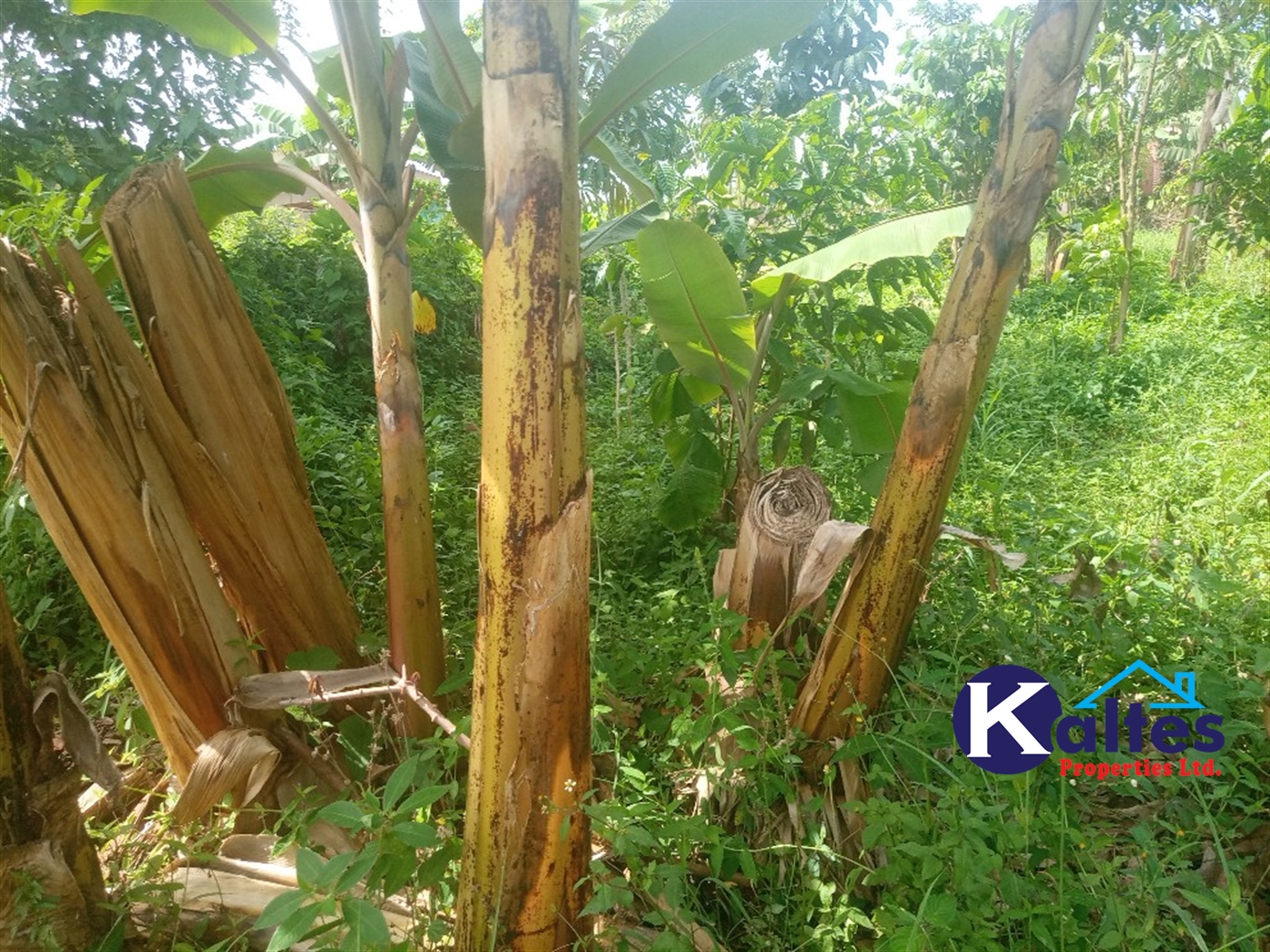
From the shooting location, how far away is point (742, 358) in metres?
2.28

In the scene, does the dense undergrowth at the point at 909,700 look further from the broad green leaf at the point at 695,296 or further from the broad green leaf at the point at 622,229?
the broad green leaf at the point at 622,229

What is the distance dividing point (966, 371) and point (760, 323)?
1196 millimetres

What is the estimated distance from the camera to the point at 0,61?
14.3 feet

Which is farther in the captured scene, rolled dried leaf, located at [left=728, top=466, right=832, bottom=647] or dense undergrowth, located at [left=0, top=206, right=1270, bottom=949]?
rolled dried leaf, located at [left=728, top=466, right=832, bottom=647]

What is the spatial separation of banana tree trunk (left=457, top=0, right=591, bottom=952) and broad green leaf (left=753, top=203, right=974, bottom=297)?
101cm

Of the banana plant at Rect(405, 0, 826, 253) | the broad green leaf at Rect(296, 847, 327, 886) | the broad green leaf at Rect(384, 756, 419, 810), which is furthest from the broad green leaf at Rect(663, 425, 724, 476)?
the broad green leaf at Rect(296, 847, 327, 886)

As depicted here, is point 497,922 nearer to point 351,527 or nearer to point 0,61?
point 351,527

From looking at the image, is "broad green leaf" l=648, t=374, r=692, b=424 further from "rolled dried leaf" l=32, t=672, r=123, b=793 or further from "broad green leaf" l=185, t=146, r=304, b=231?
"rolled dried leaf" l=32, t=672, r=123, b=793

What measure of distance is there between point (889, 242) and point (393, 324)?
1269 mm

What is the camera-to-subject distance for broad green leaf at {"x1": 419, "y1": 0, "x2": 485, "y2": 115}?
5.78 ft

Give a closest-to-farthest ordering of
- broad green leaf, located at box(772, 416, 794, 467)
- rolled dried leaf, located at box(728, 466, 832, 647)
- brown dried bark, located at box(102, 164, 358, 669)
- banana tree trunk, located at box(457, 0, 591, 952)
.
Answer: banana tree trunk, located at box(457, 0, 591, 952) → brown dried bark, located at box(102, 164, 358, 669) → rolled dried leaf, located at box(728, 466, 832, 647) → broad green leaf, located at box(772, 416, 794, 467)

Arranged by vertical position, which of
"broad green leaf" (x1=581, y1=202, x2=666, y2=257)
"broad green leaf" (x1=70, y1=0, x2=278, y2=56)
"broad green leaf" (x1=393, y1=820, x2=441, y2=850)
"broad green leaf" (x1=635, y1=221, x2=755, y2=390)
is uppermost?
"broad green leaf" (x1=70, y1=0, x2=278, y2=56)

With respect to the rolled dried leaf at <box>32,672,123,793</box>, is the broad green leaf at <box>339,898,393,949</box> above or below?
below

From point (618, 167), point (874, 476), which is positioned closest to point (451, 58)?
point (618, 167)
